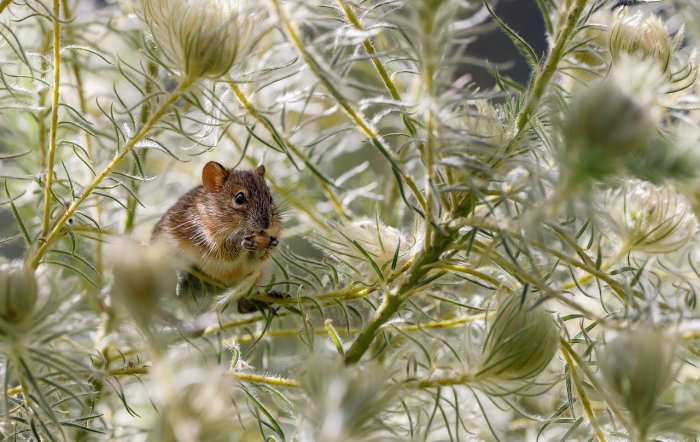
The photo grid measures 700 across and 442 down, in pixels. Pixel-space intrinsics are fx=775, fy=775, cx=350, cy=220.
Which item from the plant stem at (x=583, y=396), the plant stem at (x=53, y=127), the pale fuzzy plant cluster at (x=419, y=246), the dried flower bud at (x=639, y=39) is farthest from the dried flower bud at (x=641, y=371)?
the plant stem at (x=53, y=127)

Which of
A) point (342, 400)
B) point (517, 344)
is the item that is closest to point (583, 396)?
point (517, 344)

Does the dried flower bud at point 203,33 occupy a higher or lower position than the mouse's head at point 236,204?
lower

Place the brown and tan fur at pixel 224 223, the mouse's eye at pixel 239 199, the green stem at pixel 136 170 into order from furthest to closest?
the mouse's eye at pixel 239 199
the brown and tan fur at pixel 224 223
the green stem at pixel 136 170

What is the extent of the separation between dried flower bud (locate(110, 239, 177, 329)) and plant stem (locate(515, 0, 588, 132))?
0.69 ft

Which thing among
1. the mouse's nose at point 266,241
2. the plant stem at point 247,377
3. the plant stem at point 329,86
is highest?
the mouse's nose at point 266,241

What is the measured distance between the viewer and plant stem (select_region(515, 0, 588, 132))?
0.39 meters

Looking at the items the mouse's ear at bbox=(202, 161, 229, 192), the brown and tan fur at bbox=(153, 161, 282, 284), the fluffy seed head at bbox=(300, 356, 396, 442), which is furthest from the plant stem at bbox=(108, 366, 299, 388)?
the mouse's ear at bbox=(202, 161, 229, 192)

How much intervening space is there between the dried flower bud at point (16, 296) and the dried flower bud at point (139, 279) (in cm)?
6

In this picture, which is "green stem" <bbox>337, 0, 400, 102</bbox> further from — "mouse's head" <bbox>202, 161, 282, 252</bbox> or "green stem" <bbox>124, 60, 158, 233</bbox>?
"mouse's head" <bbox>202, 161, 282, 252</bbox>

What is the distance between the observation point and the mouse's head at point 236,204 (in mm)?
746

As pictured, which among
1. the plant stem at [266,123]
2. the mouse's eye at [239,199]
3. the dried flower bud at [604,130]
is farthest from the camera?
the mouse's eye at [239,199]

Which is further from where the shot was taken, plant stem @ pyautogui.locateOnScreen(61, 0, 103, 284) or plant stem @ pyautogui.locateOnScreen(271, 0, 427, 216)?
plant stem @ pyautogui.locateOnScreen(61, 0, 103, 284)

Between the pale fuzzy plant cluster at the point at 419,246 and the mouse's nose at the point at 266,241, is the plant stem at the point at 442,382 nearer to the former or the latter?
the pale fuzzy plant cluster at the point at 419,246

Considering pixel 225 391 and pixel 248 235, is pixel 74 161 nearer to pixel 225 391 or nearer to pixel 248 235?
pixel 248 235
